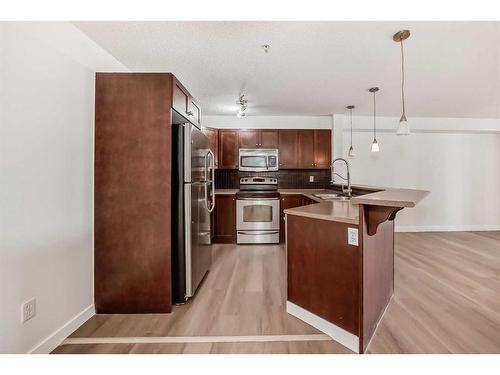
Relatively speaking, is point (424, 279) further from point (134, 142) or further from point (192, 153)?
point (134, 142)

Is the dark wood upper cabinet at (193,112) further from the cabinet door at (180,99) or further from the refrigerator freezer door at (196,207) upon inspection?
the refrigerator freezer door at (196,207)

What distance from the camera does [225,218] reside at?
14.1 feet

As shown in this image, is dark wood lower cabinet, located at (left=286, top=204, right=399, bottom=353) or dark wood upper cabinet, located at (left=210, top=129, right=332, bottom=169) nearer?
dark wood lower cabinet, located at (left=286, top=204, right=399, bottom=353)

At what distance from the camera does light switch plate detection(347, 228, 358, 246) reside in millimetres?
1639

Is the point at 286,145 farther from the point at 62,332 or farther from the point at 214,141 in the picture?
the point at 62,332

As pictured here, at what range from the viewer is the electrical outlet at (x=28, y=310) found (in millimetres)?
1473

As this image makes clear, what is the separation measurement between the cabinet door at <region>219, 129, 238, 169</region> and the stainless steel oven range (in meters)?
0.85

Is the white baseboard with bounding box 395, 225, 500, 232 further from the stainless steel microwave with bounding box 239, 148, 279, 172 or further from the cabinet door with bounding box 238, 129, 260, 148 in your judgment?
the cabinet door with bounding box 238, 129, 260, 148

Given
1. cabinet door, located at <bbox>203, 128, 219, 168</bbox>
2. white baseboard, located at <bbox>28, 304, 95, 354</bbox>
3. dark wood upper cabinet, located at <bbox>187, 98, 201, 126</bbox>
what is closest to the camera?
white baseboard, located at <bbox>28, 304, 95, 354</bbox>

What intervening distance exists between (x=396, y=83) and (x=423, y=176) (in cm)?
282

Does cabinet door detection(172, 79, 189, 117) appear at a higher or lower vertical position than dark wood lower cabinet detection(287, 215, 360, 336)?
higher

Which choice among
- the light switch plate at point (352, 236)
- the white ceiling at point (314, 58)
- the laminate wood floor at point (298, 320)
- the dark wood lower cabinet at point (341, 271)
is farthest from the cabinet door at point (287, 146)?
the light switch plate at point (352, 236)

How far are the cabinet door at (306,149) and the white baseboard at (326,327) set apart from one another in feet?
10.2

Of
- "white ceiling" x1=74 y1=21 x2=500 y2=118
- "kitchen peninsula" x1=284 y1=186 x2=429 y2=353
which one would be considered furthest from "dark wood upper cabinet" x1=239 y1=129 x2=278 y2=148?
"kitchen peninsula" x1=284 y1=186 x2=429 y2=353
